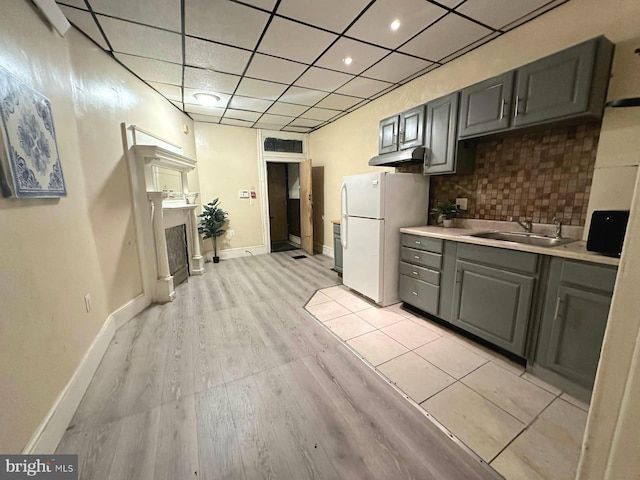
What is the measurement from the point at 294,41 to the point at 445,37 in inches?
51.9

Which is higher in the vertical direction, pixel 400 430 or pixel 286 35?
pixel 286 35

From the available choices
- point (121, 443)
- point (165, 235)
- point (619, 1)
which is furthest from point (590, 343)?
point (165, 235)

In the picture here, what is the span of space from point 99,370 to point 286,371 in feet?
4.61

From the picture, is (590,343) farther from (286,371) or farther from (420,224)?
(286,371)

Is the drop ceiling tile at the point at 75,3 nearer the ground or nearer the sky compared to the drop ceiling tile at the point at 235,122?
nearer the ground

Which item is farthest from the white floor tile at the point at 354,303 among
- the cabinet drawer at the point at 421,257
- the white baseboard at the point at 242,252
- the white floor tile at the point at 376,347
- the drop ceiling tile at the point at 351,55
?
the white baseboard at the point at 242,252

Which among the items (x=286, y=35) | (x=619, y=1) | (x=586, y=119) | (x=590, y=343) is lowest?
(x=590, y=343)

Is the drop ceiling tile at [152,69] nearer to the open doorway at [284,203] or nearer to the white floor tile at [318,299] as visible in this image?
the white floor tile at [318,299]

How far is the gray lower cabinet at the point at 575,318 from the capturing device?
57.2 inches

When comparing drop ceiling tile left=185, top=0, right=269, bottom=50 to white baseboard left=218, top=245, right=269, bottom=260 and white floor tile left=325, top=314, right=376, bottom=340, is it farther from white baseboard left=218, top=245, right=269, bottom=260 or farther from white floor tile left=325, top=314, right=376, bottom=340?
white baseboard left=218, top=245, right=269, bottom=260

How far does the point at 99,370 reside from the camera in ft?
6.27

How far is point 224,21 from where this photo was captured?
2000 mm

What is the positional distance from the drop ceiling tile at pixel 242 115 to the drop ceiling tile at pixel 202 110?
0.39 feet

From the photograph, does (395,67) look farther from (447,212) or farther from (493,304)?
(493,304)
